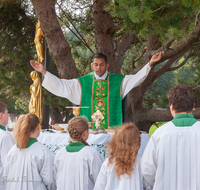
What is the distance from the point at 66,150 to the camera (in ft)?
8.04

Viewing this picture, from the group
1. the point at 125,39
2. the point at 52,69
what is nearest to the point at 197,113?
the point at 125,39

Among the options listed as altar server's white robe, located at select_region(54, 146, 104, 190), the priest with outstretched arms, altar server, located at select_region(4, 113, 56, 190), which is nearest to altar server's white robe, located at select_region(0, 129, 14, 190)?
altar server, located at select_region(4, 113, 56, 190)

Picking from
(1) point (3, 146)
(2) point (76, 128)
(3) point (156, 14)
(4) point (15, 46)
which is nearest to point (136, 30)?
(3) point (156, 14)

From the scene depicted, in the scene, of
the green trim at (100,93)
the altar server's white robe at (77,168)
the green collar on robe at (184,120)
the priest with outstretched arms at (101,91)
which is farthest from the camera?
the green trim at (100,93)

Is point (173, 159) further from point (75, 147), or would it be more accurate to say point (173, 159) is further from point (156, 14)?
point (156, 14)

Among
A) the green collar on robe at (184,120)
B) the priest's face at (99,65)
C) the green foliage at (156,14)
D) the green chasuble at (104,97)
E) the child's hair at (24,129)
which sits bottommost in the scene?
the child's hair at (24,129)

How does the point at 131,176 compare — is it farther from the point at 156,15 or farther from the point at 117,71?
the point at 117,71

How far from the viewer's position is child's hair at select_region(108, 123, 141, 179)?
2.14 m

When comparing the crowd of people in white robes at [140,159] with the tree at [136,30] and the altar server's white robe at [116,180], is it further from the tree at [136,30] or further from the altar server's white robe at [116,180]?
the tree at [136,30]

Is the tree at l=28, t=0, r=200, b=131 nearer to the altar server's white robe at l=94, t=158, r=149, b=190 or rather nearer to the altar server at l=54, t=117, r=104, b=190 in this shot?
the altar server at l=54, t=117, r=104, b=190

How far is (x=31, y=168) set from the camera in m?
2.50

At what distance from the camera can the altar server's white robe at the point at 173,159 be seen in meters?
2.14

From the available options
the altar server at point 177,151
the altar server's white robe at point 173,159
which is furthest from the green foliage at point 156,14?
the altar server's white robe at point 173,159

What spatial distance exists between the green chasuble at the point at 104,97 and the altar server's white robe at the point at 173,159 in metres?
2.33
